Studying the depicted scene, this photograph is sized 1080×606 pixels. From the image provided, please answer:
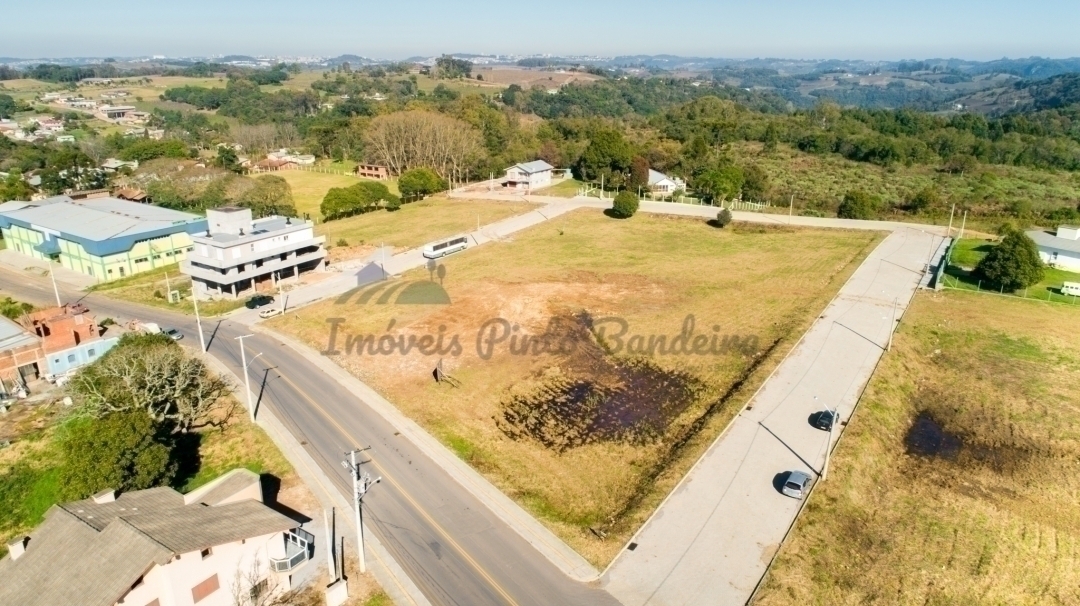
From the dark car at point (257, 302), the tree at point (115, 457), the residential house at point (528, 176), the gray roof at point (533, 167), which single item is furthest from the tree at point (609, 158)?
the tree at point (115, 457)

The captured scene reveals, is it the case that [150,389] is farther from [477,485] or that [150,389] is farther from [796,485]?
[796,485]

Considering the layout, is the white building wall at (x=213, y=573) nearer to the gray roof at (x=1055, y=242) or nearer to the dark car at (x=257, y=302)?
the dark car at (x=257, y=302)

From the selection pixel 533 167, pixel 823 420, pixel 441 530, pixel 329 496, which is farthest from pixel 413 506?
pixel 533 167

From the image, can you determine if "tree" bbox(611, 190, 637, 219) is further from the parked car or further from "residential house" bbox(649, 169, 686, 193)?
the parked car

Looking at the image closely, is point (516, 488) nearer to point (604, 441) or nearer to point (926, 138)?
point (604, 441)

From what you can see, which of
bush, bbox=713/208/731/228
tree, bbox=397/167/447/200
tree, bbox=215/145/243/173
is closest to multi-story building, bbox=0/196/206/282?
tree, bbox=397/167/447/200

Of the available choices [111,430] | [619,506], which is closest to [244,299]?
[111,430]
